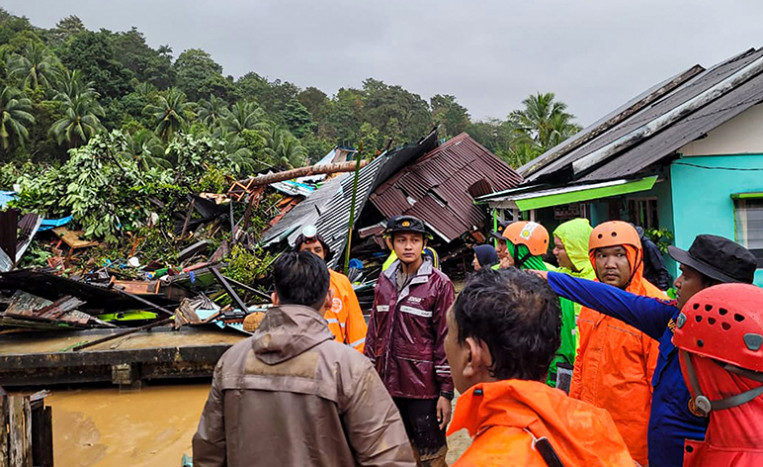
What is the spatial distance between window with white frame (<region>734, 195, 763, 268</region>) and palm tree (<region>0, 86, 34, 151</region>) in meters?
41.2

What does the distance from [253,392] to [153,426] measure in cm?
380

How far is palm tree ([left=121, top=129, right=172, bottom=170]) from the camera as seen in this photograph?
28.5m

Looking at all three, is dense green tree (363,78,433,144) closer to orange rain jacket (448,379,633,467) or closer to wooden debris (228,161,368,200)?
wooden debris (228,161,368,200)

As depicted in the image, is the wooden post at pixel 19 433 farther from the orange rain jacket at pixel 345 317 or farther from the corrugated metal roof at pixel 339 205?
the corrugated metal roof at pixel 339 205

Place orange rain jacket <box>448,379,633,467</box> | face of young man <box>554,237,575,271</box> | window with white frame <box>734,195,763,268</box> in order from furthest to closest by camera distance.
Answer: window with white frame <box>734,195,763,268</box> < face of young man <box>554,237,575,271</box> < orange rain jacket <box>448,379,633,467</box>

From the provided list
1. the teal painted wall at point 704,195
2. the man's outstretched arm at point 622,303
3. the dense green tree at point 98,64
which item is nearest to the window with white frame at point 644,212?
the teal painted wall at point 704,195

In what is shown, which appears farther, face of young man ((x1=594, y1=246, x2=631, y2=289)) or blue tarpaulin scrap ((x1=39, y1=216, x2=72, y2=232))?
blue tarpaulin scrap ((x1=39, y1=216, x2=72, y2=232))

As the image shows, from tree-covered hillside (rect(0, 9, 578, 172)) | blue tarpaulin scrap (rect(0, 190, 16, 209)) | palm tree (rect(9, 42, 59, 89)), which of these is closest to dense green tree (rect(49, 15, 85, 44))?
tree-covered hillside (rect(0, 9, 578, 172))

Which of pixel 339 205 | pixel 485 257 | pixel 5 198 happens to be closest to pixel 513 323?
pixel 485 257

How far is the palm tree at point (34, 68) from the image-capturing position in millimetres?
40719

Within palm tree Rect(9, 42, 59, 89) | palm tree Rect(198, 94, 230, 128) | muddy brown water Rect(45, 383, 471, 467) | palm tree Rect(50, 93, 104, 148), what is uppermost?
palm tree Rect(9, 42, 59, 89)

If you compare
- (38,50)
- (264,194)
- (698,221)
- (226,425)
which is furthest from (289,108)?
(226,425)

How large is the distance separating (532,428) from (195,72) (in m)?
67.7

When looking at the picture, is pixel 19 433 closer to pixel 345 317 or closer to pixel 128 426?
pixel 128 426
